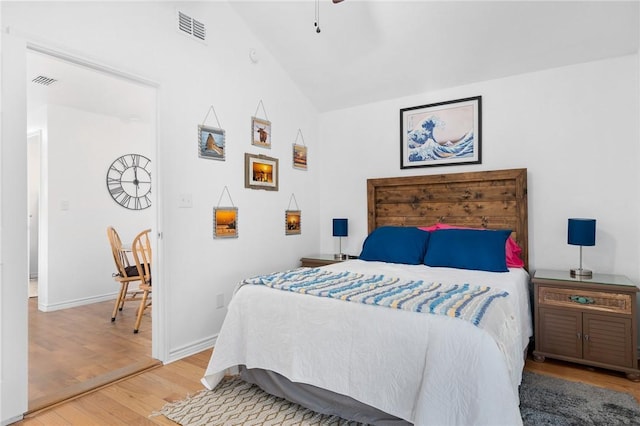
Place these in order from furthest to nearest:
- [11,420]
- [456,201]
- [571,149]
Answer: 1. [456,201]
2. [571,149]
3. [11,420]

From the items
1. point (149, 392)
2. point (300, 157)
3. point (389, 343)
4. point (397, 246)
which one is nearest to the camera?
point (389, 343)

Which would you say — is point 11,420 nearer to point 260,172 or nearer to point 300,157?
point 260,172

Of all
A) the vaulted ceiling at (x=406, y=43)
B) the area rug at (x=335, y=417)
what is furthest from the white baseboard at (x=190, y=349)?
the vaulted ceiling at (x=406, y=43)

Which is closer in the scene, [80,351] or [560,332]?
[560,332]

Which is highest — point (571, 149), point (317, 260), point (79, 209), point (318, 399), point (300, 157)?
point (300, 157)

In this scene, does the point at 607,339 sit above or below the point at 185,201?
below

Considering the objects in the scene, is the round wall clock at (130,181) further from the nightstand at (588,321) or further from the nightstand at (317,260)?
the nightstand at (588,321)

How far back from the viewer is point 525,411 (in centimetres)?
206

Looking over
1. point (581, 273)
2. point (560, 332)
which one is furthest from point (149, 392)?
point (581, 273)

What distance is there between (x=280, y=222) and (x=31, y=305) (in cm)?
337

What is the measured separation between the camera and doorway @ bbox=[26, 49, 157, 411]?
364cm

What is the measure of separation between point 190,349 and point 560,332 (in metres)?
Result: 2.88

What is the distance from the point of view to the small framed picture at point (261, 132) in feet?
12.0

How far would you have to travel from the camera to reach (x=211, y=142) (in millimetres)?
3215
